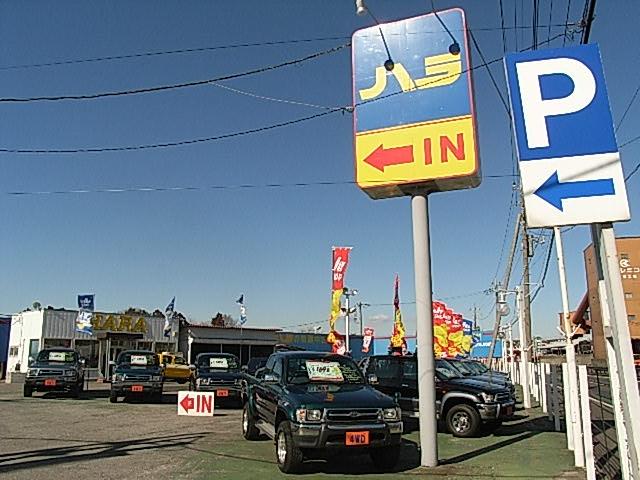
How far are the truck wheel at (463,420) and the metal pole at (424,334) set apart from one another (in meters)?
3.49

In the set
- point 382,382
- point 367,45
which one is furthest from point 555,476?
point 367,45

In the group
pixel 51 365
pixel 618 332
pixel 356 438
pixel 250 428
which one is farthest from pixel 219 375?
pixel 618 332

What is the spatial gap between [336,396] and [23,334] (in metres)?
39.6

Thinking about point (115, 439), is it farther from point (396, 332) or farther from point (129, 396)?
point (396, 332)

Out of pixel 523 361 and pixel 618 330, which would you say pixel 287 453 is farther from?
pixel 523 361

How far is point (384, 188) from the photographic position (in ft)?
35.6

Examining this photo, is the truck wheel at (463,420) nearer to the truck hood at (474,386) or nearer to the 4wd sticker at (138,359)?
the truck hood at (474,386)

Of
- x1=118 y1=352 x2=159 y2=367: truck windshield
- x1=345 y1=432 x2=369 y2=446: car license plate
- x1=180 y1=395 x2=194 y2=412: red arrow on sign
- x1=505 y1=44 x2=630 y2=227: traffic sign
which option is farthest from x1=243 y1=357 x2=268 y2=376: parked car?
x1=505 y1=44 x2=630 y2=227: traffic sign

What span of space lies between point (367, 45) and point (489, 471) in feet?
24.7

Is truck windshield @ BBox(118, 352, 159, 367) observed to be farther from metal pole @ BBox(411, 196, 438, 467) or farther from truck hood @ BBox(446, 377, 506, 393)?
metal pole @ BBox(411, 196, 438, 467)

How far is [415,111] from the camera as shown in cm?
1070

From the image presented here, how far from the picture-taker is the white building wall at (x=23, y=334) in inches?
1608

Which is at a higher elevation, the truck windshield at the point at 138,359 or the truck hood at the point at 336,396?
the truck windshield at the point at 138,359

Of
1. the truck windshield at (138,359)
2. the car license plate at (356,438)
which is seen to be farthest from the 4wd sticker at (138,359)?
the car license plate at (356,438)
